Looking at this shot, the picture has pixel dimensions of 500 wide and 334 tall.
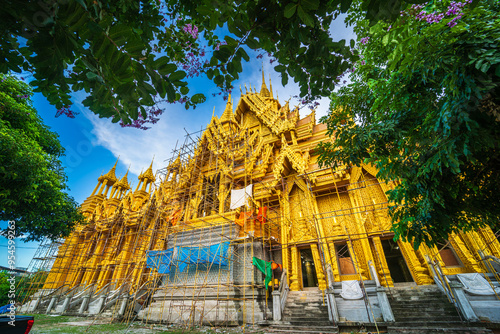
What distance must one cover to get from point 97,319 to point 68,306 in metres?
5.09

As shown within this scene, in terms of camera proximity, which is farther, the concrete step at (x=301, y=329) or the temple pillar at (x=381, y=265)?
the temple pillar at (x=381, y=265)

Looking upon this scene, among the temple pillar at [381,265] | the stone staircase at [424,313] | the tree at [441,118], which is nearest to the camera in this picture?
the tree at [441,118]

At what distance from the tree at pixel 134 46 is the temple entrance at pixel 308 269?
377 inches

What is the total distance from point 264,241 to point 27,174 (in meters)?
9.44

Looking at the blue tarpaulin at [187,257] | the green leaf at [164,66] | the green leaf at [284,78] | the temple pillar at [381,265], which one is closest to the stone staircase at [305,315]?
the temple pillar at [381,265]

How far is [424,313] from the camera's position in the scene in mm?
6367

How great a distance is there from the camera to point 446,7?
398 centimetres

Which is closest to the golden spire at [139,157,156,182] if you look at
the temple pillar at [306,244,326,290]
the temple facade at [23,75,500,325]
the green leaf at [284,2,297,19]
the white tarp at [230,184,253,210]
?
the temple facade at [23,75,500,325]

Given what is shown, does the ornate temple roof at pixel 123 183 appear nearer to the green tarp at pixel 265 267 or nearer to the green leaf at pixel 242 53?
the green tarp at pixel 265 267

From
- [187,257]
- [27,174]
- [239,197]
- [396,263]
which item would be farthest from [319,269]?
[27,174]

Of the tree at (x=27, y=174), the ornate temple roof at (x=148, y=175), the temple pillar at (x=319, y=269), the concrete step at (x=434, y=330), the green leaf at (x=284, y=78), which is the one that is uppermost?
the ornate temple roof at (x=148, y=175)

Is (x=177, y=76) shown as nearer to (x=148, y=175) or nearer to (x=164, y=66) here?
(x=164, y=66)

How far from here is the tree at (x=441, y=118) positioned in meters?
2.78

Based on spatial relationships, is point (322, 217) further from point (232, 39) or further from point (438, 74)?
point (232, 39)
